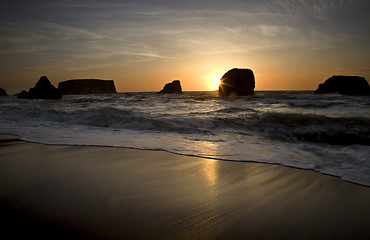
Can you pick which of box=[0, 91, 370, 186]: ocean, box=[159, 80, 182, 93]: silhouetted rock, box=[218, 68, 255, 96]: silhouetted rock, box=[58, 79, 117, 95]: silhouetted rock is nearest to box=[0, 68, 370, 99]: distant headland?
box=[218, 68, 255, 96]: silhouetted rock

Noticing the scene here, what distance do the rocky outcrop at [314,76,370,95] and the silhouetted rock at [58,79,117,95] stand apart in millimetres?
113720

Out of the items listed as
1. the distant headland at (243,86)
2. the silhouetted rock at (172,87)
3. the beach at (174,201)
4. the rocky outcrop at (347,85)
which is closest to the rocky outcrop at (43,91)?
the distant headland at (243,86)

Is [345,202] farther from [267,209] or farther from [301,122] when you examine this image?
[301,122]

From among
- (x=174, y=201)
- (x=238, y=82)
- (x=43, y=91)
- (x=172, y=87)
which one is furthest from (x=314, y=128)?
(x=172, y=87)

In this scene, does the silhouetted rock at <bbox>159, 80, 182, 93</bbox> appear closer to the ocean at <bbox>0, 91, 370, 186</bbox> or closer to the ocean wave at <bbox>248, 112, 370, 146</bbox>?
the ocean at <bbox>0, 91, 370, 186</bbox>

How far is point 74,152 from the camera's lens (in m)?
3.52

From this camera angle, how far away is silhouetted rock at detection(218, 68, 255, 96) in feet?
132

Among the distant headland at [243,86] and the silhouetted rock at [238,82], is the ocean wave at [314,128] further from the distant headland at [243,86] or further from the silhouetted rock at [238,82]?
the distant headland at [243,86]

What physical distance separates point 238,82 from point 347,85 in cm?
1972

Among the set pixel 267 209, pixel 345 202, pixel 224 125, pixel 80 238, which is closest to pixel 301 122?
pixel 224 125

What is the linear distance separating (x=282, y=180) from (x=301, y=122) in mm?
5546

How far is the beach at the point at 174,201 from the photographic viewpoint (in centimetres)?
137

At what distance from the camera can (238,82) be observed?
40.2 meters

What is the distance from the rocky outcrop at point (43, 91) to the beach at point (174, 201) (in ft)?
135
